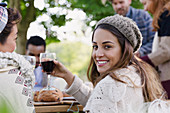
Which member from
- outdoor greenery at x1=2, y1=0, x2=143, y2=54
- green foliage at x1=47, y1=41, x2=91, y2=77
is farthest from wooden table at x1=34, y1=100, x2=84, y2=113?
green foliage at x1=47, y1=41, x2=91, y2=77

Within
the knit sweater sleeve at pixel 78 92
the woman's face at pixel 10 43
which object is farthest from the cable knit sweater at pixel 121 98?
the woman's face at pixel 10 43

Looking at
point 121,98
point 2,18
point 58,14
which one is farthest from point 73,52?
point 121,98

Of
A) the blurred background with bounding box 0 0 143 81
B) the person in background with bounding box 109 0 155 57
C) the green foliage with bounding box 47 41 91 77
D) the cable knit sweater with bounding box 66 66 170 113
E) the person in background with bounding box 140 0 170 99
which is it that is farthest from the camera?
the green foliage with bounding box 47 41 91 77

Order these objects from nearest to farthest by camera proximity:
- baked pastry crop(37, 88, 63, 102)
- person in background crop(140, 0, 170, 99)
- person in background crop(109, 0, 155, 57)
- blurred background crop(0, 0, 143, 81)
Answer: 1. baked pastry crop(37, 88, 63, 102)
2. person in background crop(140, 0, 170, 99)
3. person in background crop(109, 0, 155, 57)
4. blurred background crop(0, 0, 143, 81)

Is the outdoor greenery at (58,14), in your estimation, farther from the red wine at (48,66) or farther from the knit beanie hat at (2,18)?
the knit beanie hat at (2,18)

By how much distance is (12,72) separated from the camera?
1.67m

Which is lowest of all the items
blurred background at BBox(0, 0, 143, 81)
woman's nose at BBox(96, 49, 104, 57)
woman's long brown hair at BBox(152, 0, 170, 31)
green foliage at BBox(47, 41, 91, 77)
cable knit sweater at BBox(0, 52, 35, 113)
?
green foliage at BBox(47, 41, 91, 77)

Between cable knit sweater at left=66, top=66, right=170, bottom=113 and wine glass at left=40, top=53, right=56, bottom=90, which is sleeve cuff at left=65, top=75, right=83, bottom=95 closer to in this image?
Answer: wine glass at left=40, top=53, right=56, bottom=90

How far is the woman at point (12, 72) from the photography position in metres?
1.60

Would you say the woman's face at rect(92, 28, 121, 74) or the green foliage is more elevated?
the woman's face at rect(92, 28, 121, 74)

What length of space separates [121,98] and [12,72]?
0.84m

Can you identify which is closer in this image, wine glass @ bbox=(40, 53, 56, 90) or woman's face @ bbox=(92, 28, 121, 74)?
woman's face @ bbox=(92, 28, 121, 74)

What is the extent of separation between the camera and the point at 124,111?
160 cm

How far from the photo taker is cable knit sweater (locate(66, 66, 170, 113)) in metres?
1.56
